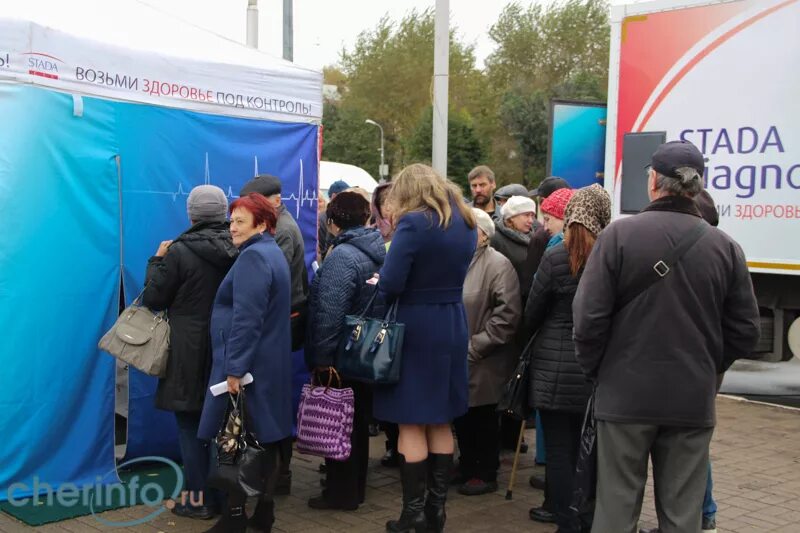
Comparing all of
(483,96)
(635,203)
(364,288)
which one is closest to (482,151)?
(483,96)

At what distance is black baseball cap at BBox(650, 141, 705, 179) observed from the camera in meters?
3.46

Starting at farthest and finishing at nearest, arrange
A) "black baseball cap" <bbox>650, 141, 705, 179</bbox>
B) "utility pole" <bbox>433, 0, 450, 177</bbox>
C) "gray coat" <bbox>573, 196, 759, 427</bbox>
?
"utility pole" <bbox>433, 0, 450, 177</bbox>, "black baseball cap" <bbox>650, 141, 705, 179</bbox>, "gray coat" <bbox>573, 196, 759, 427</bbox>

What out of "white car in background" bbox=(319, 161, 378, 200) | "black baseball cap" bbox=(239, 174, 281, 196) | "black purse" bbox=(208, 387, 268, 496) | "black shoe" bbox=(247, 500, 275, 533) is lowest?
"black shoe" bbox=(247, 500, 275, 533)

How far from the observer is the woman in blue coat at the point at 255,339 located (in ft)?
14.0

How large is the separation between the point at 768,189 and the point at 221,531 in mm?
5125

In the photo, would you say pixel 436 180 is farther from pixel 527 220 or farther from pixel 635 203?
pixel 635 203

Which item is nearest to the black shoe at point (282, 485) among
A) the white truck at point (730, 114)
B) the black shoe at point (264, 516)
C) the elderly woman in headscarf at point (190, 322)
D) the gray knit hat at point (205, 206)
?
the elderly woman in headscarf at point (190, 322)

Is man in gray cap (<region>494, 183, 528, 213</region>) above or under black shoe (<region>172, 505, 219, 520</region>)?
above

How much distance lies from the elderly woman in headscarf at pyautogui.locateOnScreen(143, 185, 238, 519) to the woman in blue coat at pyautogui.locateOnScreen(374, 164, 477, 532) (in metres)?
0.99

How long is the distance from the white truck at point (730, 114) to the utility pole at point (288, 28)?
247 inches

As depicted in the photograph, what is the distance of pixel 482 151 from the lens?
44344mm

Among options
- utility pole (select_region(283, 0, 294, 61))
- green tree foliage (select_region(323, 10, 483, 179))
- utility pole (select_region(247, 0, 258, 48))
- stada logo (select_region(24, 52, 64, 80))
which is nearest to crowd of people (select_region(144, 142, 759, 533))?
stada logo (select_region(24, 52, 64, 80))

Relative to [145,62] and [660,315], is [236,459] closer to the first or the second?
[660,315]

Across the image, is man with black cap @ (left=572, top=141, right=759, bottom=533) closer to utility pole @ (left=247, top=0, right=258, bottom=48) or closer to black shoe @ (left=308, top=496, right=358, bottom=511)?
black shoe @ (left=308, top=496, right=358, bottom=511)
